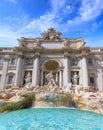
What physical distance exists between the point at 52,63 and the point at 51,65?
1.86 ft

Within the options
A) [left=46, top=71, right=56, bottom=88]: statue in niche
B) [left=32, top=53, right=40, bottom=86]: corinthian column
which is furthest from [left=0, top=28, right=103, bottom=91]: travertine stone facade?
[left=46, top=71, right=56, bottom=88]: statue in niche

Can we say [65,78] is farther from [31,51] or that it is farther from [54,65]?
[31,51]

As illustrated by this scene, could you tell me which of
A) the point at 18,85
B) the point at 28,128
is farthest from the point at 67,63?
the point at 28,128

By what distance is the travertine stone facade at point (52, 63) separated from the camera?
99.3ft

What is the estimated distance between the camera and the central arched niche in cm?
3271

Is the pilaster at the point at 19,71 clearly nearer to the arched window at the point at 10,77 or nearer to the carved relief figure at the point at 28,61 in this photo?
the carved relief figure at the point at 28,61

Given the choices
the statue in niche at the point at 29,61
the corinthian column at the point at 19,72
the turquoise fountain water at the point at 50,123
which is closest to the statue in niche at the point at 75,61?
the statue in niche at the point at 29,61

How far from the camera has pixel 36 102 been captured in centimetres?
2058

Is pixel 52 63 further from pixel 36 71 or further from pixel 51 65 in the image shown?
pixel 36 71

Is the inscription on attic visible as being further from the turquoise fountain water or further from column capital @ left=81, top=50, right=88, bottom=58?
the turquoise fountain water

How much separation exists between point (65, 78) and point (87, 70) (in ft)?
15.0

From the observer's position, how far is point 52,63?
33219 mm

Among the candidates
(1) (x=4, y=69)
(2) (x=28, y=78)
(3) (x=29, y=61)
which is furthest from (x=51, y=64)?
(1) (x=4, y=69)

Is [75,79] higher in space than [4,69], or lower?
lower
